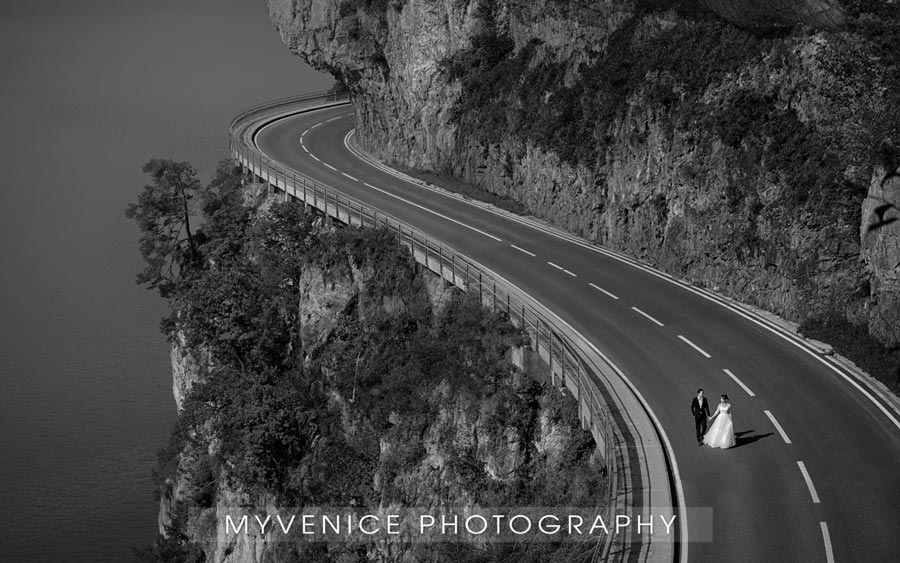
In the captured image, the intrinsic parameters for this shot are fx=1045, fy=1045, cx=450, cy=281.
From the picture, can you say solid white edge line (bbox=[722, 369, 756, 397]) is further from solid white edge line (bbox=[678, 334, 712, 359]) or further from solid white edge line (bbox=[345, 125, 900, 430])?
solid white edge line (bbox=[345, 125, 900, 430])

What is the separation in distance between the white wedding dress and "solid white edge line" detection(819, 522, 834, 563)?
367 cm

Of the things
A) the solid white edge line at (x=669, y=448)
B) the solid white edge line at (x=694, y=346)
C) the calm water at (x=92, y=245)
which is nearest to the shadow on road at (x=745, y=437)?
the solid white edge line at (x=669, y=448)

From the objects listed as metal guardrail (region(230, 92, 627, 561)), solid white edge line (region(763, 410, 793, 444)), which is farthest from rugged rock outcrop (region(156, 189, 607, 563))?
A: solid white edge line (region(763, 410, 793, 444))

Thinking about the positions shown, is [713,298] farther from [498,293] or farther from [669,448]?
[669,448]

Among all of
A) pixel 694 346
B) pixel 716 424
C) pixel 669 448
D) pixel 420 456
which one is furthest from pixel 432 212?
pixel 716 424

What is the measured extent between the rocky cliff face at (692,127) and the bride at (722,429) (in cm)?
746

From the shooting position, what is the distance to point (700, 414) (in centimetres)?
2508

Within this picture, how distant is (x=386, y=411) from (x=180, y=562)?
10.3 metres

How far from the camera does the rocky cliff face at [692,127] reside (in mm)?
32188

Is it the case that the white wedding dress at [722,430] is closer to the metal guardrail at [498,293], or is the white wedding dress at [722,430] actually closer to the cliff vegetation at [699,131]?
the metal guardrail at [498,293]

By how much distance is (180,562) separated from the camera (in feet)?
130

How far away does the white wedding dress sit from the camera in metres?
24.8

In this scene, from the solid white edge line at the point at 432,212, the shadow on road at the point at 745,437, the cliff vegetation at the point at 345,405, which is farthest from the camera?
the solid white edge line at the point at 432,212

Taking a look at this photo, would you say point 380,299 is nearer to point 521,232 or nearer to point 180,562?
point 521,232
